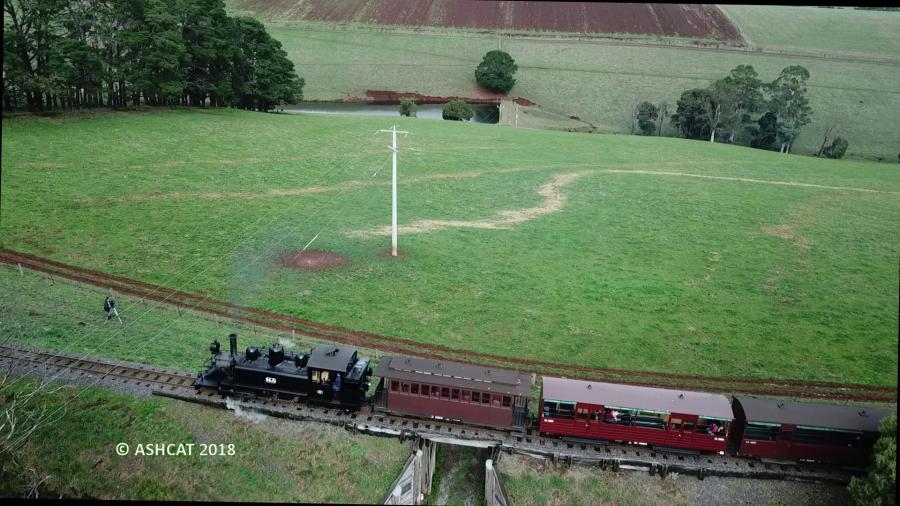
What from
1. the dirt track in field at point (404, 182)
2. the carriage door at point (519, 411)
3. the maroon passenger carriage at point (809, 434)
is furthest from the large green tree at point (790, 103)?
the carriage door at point (519, 411)

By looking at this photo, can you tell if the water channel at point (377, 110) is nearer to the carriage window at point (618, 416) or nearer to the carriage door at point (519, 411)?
the carriage door at point (519, 411)

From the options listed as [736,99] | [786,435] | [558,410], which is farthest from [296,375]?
[736,99]

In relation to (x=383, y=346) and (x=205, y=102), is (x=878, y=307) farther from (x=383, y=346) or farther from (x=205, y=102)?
(x=205, y=102)

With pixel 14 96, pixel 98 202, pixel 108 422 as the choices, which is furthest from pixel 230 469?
pixel 14 96

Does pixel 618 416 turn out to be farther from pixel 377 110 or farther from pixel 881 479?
pixel 377 110

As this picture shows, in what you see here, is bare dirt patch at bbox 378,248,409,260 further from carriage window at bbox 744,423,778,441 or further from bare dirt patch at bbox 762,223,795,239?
bare dirt patch at bbox 762,223,795,239

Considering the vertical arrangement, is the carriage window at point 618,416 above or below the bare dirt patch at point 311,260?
above

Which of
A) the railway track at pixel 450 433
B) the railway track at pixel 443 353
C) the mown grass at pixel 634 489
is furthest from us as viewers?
the railway track at pixel 443 353
